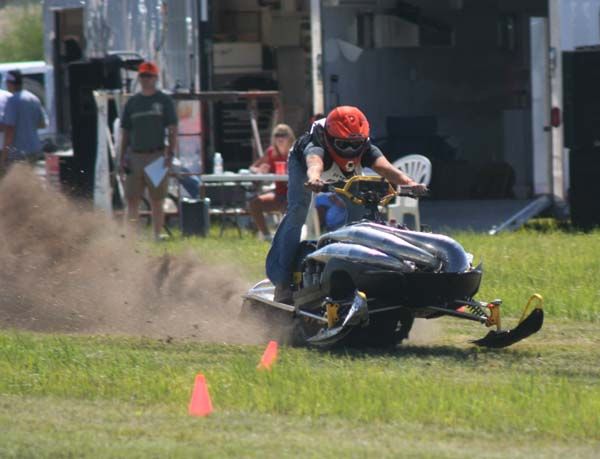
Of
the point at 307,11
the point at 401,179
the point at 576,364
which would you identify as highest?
the point at 307,11

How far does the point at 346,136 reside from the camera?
9.84m

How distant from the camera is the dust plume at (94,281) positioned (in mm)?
10906

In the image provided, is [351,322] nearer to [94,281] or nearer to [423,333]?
[423,333]

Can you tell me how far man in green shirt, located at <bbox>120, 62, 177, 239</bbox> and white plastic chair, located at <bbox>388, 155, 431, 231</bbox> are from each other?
278 centimetres

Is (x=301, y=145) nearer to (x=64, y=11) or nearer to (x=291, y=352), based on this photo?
(x=291, y=352)

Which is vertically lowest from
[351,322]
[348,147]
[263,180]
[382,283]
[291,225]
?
[351,322]

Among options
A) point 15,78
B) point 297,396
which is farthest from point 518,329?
point 15,78

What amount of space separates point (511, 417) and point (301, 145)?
131 inches

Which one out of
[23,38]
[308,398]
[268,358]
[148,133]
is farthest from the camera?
[23,38]

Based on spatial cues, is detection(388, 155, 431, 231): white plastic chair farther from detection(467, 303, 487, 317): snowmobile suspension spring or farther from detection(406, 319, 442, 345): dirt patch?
detection(467, 303, 487, 317): snowmobile suspension spring

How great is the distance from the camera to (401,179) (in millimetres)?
10250

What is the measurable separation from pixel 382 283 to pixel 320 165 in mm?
966

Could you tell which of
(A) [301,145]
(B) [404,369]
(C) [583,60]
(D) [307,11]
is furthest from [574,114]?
(B) [404,369]

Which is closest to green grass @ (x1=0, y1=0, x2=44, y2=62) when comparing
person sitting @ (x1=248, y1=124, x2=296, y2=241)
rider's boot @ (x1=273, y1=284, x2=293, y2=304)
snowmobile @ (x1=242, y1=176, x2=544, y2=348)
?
person sitting @ (x1=248, y1=124, x2=296, y2=241)
